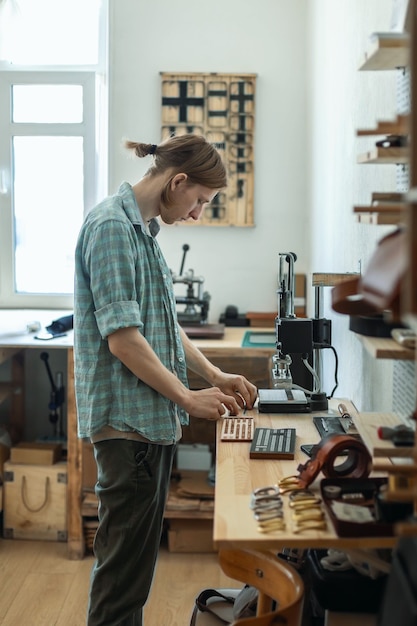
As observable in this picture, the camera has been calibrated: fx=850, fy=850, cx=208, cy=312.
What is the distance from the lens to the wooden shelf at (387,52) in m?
1.57

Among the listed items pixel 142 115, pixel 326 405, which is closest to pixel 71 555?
pixel 326 405

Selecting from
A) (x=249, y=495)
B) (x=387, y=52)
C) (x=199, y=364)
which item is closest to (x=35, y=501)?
(x=199, y=364)

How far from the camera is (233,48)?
4.38 meters

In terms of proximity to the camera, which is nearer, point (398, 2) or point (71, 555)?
point (398, 2)

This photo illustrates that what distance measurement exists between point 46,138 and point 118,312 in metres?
2.66

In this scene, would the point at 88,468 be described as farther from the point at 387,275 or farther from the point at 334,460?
the point at 387,275

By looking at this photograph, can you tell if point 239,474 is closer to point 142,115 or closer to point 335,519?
point 335,519

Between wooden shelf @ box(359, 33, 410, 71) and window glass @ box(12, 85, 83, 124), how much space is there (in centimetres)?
295

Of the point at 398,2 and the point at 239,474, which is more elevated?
the point at 398,2

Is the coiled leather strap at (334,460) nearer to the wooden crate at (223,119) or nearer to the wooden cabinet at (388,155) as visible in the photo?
the wooden cabinet at (388,155)

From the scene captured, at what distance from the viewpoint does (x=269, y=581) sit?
1.77 metres

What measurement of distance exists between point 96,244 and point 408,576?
1203mm

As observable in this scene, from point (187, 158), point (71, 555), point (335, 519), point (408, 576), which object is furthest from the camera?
point (71, 555)

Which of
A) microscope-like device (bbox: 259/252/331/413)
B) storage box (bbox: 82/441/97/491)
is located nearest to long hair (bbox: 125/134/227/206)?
microscope-like device (bbox: 259/252/331/413)
